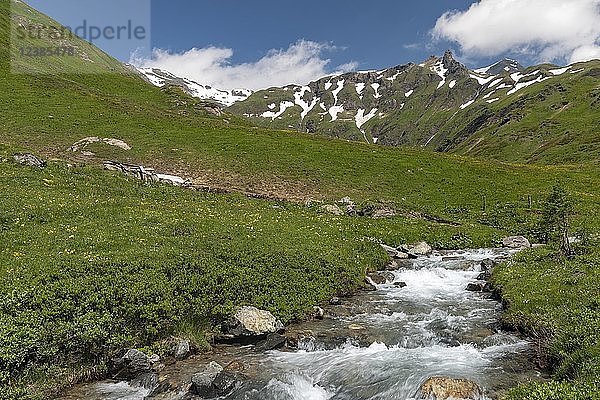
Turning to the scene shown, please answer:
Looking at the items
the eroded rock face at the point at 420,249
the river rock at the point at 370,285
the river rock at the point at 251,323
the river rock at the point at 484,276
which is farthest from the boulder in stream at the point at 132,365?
the eroded rock face at the point at 420,249

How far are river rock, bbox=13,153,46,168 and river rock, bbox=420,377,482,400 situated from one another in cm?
4086

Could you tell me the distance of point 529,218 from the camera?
145 feet

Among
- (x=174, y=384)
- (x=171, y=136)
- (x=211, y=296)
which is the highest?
(x=171, y=136)

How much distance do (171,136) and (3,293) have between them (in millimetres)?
52134

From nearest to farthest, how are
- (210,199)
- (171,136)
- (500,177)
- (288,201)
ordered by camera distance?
(210,199)
(288,201)
(500,177)
(171,136)

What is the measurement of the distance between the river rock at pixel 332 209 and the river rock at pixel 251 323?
930 inches

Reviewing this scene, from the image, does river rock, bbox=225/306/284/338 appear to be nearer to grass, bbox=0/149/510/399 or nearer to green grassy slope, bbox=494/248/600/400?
grass, bbox=0/149/510/399

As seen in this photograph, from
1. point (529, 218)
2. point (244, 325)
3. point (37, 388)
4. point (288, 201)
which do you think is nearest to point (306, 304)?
point (244, 325)

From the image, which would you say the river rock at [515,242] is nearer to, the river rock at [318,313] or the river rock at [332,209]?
the river rock at [332,209]

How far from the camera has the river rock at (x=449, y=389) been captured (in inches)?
496

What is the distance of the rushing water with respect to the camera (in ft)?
46.6

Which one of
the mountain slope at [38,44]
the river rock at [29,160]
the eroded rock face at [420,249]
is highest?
the mountain slope at [38,44]

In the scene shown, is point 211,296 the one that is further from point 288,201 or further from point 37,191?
point 288,201

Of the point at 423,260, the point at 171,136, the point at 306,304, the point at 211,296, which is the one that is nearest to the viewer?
the point at 211,296
